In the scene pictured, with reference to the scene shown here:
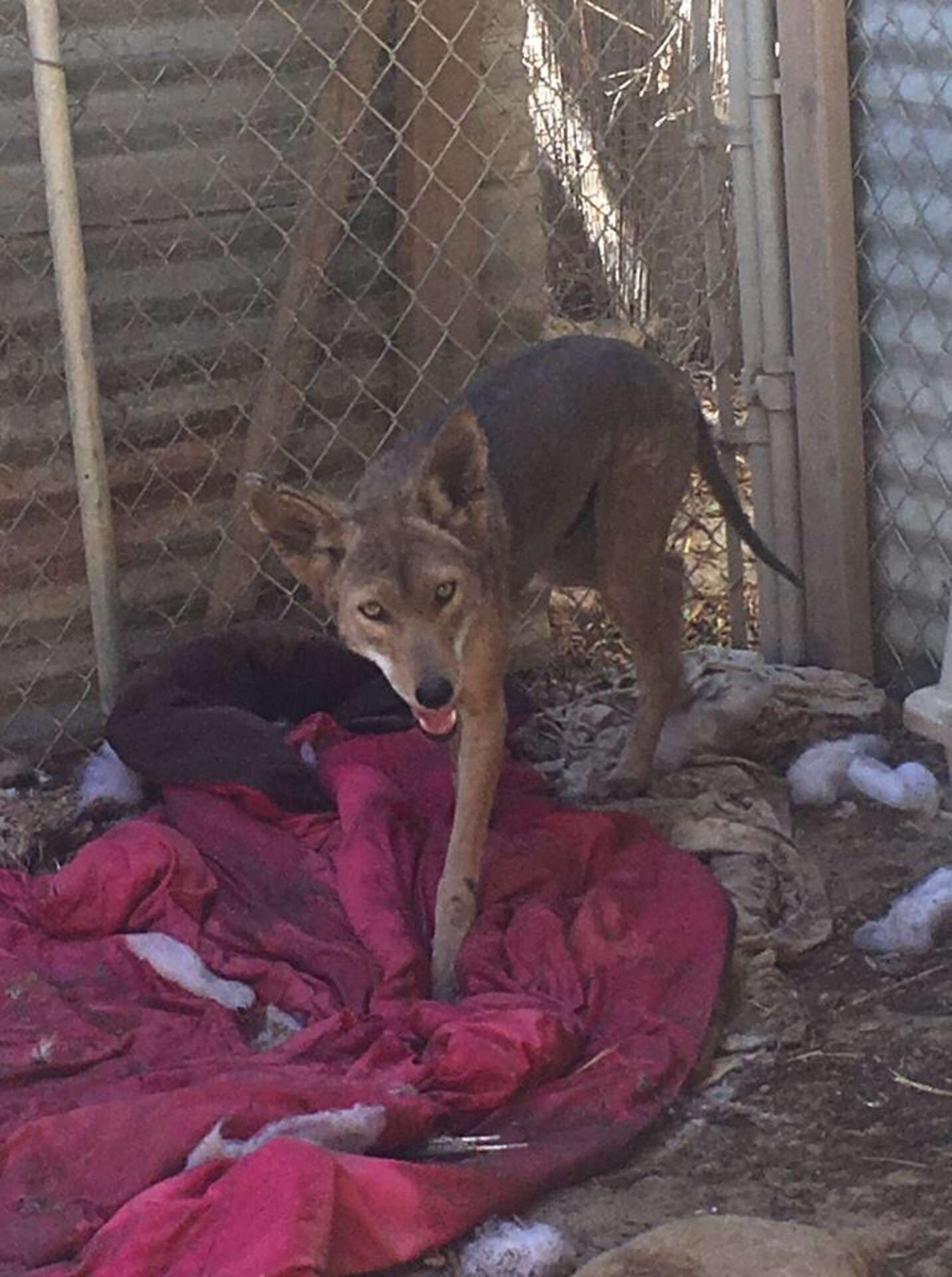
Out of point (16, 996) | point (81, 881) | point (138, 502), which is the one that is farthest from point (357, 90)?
point (16, 996)

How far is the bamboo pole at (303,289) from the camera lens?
5.78m

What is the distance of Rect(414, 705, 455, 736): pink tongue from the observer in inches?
179

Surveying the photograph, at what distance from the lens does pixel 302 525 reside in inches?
185

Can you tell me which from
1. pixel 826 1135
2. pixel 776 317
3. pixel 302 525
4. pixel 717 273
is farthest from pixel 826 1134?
pixel 717 273

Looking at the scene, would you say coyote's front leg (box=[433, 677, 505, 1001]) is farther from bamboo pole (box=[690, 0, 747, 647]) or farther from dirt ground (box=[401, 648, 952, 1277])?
bamboo pole (box=[690, 0, 747, 647])

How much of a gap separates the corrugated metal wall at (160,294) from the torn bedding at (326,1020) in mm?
928

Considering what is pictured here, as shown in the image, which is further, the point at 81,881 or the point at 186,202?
the point at 186,202

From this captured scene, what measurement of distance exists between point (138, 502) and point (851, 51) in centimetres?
262

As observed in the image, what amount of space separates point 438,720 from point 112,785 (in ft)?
4.66

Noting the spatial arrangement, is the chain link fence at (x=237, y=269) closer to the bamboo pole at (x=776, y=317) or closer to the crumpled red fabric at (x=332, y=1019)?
the bamboo pole at (x=776, y=317)

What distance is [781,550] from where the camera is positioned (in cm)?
618

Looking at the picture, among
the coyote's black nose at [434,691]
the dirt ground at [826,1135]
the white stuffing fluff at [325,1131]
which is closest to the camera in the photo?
the dirt ground at [826,1135]

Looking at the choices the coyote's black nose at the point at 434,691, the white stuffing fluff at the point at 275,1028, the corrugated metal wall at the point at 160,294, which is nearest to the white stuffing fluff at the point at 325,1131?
the white stuffing fluff at the point at 275,1028

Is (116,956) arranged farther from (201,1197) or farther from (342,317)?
(342,317)
